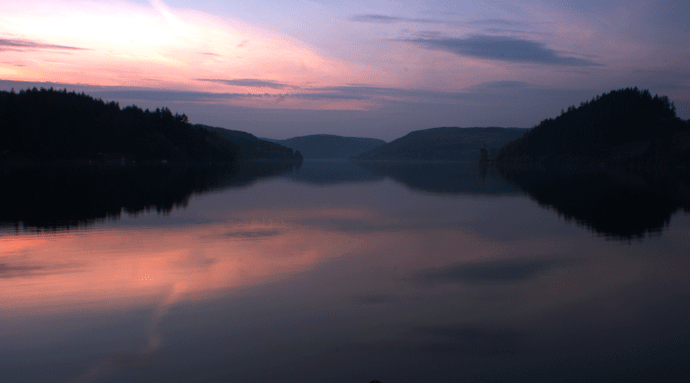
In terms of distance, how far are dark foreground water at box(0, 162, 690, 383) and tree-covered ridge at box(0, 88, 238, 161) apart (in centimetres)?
11230

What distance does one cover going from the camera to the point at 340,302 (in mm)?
9828

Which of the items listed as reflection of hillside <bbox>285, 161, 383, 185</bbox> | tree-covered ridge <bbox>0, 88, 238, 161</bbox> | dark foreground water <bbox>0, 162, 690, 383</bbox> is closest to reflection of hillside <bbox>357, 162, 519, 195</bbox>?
reflection of hillside <bbox>285, 161, 383, 185</bbox>

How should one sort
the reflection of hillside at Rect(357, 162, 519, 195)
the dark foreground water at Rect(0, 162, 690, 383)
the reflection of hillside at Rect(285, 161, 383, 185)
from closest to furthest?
1. the dark foreground water at Rect(0, 162, 690, 383)
2. the reflection of hillside at Rect(357, 162, 519, 195)
3. the reflection of hillside at Rect(285, 161, 383, 185)

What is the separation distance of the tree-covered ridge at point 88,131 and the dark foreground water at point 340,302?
112303 mm

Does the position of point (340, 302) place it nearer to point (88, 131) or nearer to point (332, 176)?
point (332, 176)

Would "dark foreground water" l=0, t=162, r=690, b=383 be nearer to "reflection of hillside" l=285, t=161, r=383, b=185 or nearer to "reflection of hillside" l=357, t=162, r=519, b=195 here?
"reflection of hillside" l=357, t=162, r=519, b=195

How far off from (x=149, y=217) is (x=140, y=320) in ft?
48.1

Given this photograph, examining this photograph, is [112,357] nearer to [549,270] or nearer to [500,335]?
[500,335]

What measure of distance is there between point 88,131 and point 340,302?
140 metres

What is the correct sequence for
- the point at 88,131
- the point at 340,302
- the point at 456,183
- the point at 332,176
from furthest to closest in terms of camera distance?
the point at 88,131, the point at 332,176, the point at 456,183, the point at 340,302

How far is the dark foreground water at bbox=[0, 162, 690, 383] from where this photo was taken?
716 cm

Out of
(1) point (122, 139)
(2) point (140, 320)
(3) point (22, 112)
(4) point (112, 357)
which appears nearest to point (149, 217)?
(2) point (140, 320)

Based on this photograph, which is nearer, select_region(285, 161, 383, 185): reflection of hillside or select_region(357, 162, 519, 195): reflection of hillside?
select_region(357, 162, 519, 195): reflection of hillside

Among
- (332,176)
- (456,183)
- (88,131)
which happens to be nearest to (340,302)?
(456,183)
